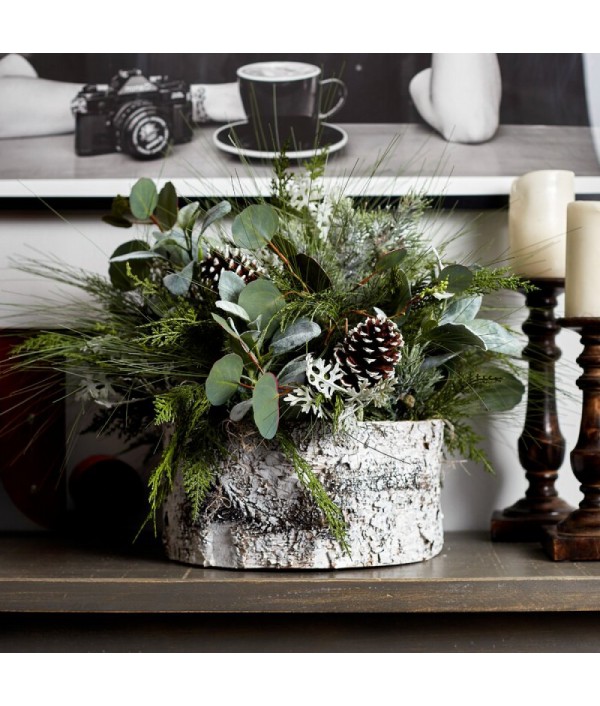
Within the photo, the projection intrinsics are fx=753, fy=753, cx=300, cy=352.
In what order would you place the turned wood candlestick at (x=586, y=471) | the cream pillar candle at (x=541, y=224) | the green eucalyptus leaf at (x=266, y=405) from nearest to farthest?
1. the green eucalyptus leaf at (x=266, y=405)
2. the turned wood candlestick at (x=586, y=471)
3. the cream pillar candle at (x=541, y=224)

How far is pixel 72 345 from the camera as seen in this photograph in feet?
2.32

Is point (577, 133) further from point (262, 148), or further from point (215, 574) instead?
point (215, 574)

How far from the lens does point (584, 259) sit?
713 mm

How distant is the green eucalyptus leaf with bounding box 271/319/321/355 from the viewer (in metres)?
0.61

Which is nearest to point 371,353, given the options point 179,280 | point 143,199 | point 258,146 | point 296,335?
point 296,335

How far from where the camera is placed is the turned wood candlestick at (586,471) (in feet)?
2.28

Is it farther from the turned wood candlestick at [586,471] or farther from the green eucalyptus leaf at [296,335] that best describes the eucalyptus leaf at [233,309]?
the turned wood candlestick at [586,471]

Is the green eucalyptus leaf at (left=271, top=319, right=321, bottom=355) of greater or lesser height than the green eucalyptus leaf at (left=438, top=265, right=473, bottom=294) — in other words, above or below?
below

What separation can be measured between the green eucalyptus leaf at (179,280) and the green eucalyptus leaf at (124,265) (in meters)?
0.08

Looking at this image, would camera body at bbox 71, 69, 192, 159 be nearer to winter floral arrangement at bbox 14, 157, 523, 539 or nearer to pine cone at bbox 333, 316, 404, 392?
winter floral arrangement at bbox 14, 157, 523, 539

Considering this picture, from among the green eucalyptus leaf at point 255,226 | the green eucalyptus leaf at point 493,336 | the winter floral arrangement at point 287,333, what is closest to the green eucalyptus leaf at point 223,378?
the winter floral arrangement at point 287,333

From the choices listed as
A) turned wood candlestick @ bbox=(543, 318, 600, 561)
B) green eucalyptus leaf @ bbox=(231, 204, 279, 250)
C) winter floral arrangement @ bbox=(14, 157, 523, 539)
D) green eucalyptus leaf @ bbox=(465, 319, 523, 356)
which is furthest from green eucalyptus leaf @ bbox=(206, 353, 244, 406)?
turned wood candlestick @ bbox=(543, 318, 600, 561)

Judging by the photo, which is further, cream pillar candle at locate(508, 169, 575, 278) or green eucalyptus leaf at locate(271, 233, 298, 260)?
cream pillar candle at locate(508, 169, 575, 278)

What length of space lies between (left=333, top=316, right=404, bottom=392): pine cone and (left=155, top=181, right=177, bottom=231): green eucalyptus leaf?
0.26 metres
